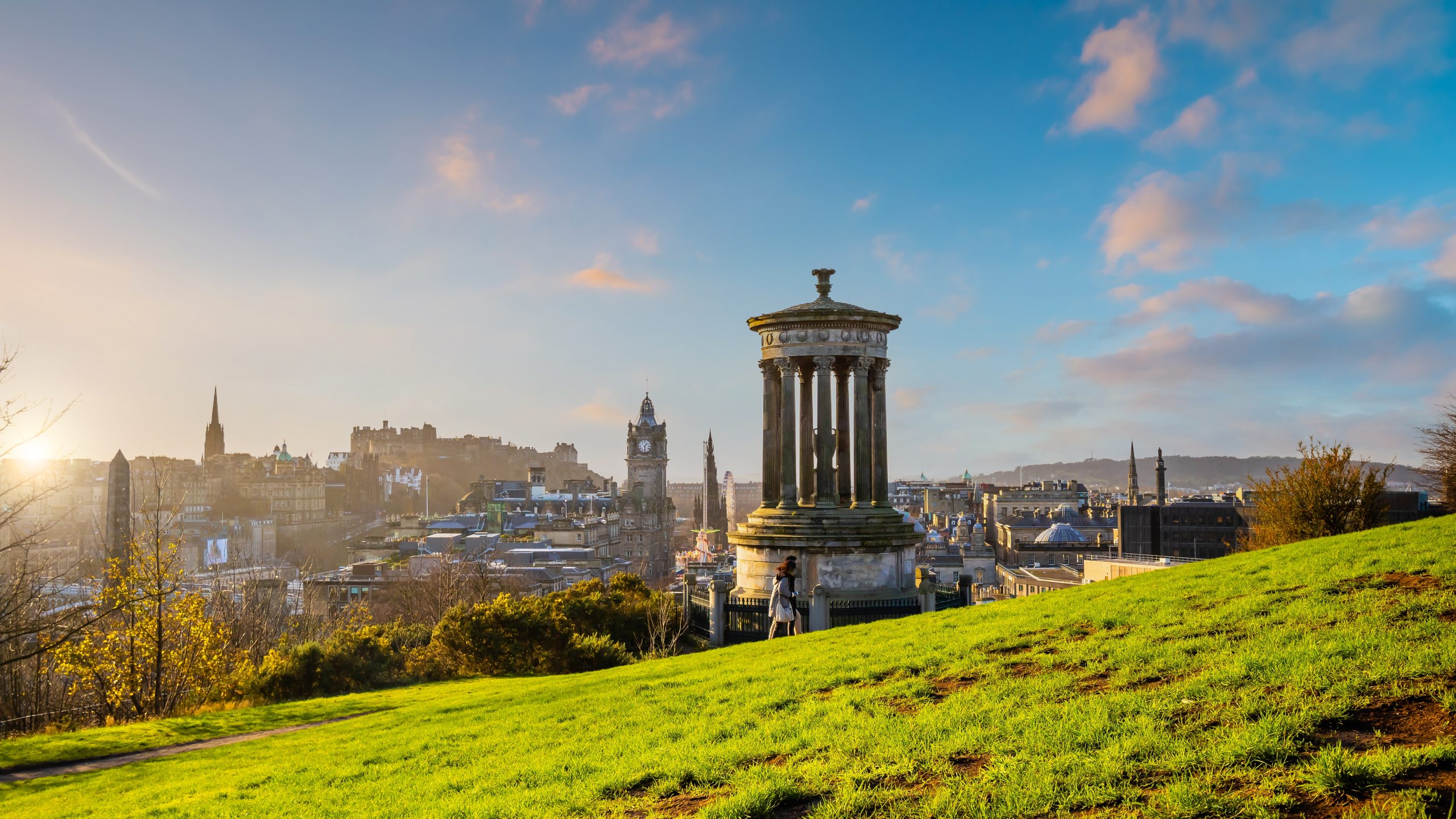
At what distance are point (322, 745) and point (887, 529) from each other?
13.6 m

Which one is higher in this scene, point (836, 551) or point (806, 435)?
point (806, 435)

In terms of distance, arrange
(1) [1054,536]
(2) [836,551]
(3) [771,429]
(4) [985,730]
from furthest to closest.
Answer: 1. (1) [1054,536]
2. (3) [771,429]
3. (2) [836,551]
4. (4) [985,730]

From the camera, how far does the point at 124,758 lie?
12234 millimetres

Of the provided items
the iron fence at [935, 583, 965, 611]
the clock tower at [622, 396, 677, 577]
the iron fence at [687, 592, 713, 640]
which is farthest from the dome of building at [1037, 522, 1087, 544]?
the iron fence at [687, 592, 713, 640]

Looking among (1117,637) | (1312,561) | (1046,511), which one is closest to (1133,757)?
(1117,637)

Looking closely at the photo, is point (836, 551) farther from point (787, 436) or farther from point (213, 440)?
point (213, 440)

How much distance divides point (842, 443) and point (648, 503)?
11649 cm

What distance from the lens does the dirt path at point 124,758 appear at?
38.4 feet

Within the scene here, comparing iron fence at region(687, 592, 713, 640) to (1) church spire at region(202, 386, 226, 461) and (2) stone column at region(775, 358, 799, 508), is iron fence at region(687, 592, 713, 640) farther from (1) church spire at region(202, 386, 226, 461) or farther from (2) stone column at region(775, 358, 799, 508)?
(1) church spire at region(202, 386, 226, 461)

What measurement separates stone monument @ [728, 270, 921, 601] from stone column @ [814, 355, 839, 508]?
0.02 m

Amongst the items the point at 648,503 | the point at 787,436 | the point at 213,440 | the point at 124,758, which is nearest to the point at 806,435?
the point at 787,436

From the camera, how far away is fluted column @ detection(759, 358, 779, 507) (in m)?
22.5

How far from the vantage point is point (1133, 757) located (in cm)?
549

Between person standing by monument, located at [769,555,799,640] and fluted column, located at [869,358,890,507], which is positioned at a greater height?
fluted column, located at [869,358,890,507]
